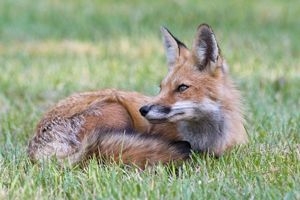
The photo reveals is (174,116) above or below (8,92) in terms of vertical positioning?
above

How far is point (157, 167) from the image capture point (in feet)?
18.8

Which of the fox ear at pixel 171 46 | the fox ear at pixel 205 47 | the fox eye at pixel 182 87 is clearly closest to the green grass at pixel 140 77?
the fox eye at pixel 182 87

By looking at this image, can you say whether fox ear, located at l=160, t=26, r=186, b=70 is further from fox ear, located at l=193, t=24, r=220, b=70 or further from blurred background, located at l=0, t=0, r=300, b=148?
blurred background, located at l=0, t=0, r=300, b=148

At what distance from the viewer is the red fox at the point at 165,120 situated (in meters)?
6.06

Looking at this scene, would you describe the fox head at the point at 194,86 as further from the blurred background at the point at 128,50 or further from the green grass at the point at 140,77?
the blurred background at the point at 128,50

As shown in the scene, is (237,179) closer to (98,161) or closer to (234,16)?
(98,161)

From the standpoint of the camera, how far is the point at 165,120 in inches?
239

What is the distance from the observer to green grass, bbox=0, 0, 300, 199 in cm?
533

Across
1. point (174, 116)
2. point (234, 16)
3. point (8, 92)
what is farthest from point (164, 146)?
point (234, 16)

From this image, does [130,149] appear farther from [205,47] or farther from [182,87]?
[205,47]

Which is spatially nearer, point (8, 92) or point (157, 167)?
point (157, 167)

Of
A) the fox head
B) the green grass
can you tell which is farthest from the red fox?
the green grass

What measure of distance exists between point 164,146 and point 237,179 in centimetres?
77

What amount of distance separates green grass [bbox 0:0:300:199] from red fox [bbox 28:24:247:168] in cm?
18
